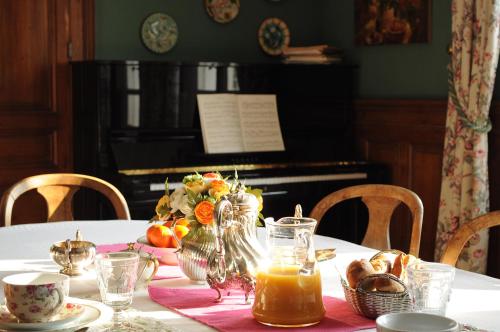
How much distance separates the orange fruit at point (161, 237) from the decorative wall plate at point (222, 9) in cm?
310

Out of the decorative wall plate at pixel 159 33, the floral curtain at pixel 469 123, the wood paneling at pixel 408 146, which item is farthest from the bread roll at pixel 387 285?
the decorative wall plate at pixel 159 33

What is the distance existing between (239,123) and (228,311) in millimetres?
3130

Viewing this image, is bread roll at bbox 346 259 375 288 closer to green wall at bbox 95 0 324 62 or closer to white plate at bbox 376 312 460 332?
white plate at bbox 376 312 460 332

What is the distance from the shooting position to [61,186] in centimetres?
311

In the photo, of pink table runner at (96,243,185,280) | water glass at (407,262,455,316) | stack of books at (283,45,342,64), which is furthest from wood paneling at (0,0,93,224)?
water glass at (407,262,455,316)

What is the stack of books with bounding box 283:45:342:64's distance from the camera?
5.13 metres

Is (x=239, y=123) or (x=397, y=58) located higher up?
(x=397, y=58)

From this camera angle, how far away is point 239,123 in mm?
4898

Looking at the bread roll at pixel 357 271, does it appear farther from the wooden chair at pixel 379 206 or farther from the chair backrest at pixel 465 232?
the wooden chair at pixel 379 206

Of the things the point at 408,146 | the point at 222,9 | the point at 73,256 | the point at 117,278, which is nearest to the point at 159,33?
the point at 222,9

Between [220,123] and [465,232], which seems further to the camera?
[220,123]

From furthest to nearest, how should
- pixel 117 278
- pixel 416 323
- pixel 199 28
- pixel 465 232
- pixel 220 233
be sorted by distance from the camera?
pixel 199 28, pixel 465 232, pixel 220 233, pixel 117 278, pixel 416 323

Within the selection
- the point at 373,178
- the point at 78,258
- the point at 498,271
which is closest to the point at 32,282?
the point at 78,258

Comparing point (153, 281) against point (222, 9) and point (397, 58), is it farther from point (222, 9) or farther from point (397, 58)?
point (222, 9)
